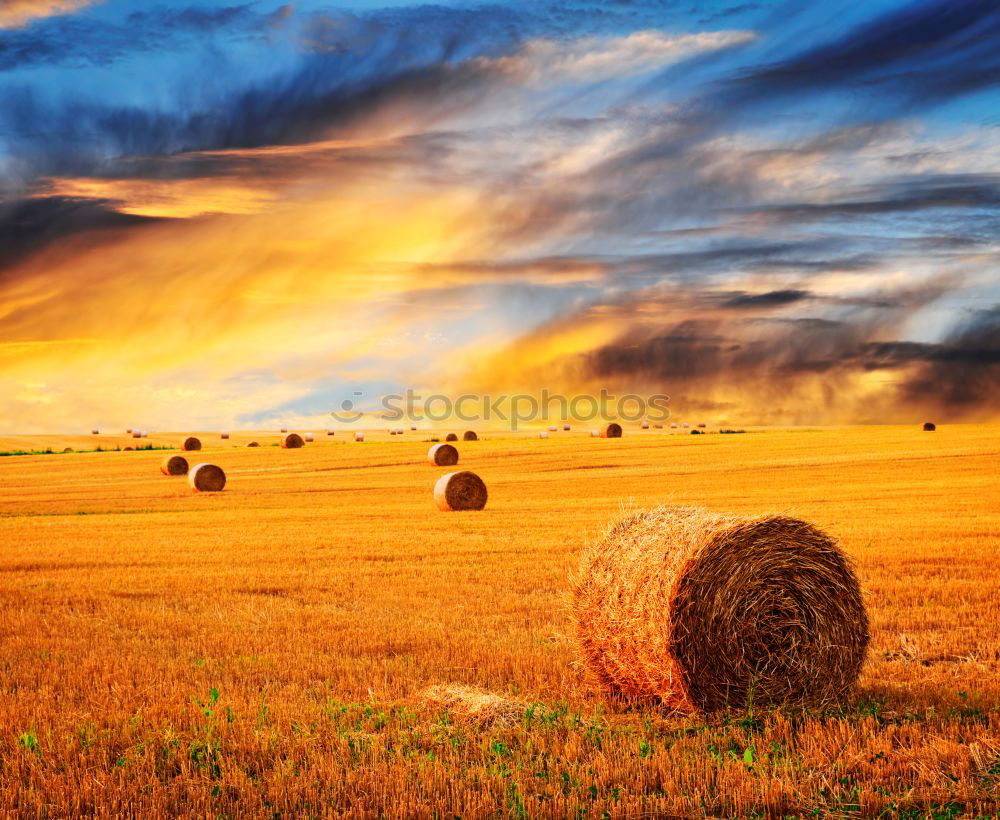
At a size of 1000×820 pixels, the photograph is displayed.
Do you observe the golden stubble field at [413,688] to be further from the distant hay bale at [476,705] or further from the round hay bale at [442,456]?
the round hay bale at [442,456]

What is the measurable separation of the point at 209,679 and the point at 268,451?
54442mm

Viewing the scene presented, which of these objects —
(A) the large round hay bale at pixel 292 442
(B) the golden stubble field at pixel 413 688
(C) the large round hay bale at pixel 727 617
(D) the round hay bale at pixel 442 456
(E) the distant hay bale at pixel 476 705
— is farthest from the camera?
(A) the large round hay bale at pixel 292 442

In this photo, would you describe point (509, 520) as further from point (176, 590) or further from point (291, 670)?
point (291, 670)

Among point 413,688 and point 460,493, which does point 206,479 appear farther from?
point 413,688

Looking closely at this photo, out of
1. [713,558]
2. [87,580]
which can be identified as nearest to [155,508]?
[87,580]

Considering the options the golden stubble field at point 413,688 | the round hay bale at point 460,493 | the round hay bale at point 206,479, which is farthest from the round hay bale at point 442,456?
the golden stubble field at point 413,688

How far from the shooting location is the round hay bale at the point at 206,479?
4053 centimetres

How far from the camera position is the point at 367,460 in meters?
53.5

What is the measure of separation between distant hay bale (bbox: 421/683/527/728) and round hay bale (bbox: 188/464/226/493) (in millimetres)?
33585

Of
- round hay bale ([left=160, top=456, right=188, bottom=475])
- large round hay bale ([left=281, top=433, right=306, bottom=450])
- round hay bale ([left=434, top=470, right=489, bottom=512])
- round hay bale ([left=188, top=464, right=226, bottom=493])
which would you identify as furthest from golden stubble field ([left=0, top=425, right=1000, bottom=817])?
large round hay bale ([left=281, top=433, right=306, bottom=450])

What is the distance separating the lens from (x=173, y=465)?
49.2m

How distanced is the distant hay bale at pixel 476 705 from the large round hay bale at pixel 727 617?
4.45 ft

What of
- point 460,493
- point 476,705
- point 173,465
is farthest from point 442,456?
point 476,705

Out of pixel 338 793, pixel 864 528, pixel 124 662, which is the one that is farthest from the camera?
pixel 864 528
